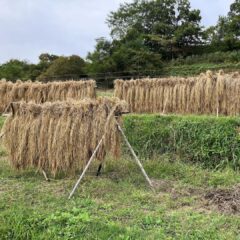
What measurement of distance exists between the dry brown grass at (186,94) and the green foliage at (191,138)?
530 cm

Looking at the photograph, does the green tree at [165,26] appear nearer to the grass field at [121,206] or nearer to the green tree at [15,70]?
the green tree at [15,70]

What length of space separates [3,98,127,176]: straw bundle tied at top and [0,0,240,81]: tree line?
24.2m

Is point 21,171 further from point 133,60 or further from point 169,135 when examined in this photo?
→ point 133,60

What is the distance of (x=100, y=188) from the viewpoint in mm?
7934

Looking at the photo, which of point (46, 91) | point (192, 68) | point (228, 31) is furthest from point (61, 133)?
point (228, 31)

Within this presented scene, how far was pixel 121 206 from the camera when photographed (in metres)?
6.91

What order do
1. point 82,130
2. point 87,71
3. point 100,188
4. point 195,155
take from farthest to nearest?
point 87,71 → point 195,155 → point 82,130 → point 100,188

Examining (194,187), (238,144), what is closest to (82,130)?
Answer: (194,187)

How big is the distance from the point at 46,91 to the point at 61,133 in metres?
12.8

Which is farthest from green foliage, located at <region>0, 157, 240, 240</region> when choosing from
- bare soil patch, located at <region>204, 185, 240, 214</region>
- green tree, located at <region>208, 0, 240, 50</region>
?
green tree, located at <region>208, 0, 240, 50</region>

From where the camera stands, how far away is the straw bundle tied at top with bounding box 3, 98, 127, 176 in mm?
8539

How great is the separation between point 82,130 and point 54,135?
640mm

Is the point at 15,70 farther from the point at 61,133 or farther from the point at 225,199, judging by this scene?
the point at 225,199

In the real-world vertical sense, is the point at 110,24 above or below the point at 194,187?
above
